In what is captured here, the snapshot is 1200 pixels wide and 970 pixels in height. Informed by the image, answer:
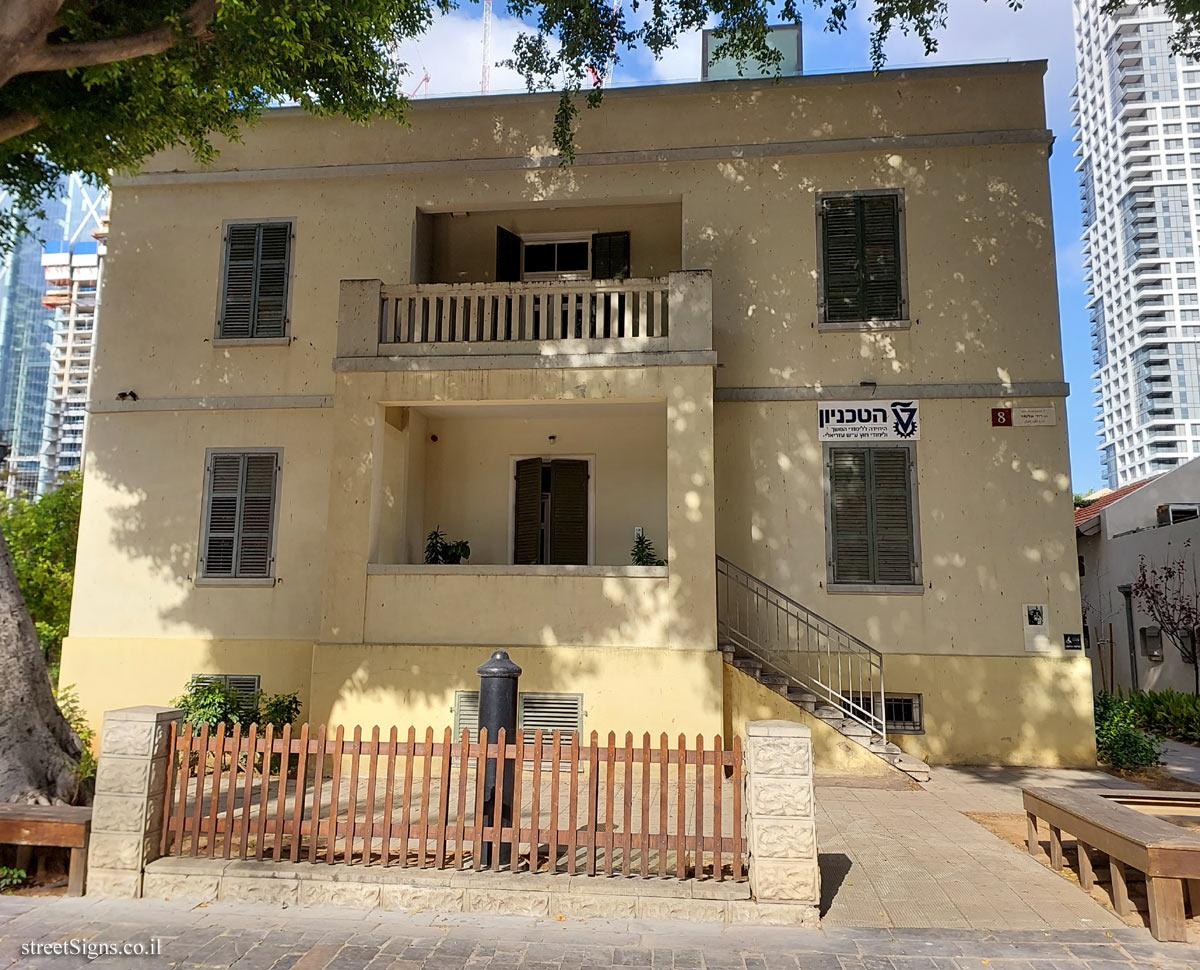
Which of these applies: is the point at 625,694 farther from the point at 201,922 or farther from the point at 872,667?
the point at 201,922

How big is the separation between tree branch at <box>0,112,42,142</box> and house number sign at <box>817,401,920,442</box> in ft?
32.8

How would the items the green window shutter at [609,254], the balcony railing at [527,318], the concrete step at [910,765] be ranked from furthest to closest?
the green window shutter at [609,254], the balcony railing at [527,318], the concrete step at [910,765]

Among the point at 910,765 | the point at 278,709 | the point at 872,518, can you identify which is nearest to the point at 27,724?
the point at 278,709

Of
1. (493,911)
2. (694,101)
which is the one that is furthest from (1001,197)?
(493,911)

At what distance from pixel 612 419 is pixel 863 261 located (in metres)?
4.29

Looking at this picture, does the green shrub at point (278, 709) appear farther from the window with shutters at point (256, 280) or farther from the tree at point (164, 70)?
the window with shutters at point (256, 280)

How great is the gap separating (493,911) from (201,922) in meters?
1.83

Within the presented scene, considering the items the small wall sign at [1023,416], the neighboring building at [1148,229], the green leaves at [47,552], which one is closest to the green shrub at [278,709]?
the green leaves at [47,552]

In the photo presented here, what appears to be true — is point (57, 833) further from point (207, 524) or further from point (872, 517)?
point (872, 517)

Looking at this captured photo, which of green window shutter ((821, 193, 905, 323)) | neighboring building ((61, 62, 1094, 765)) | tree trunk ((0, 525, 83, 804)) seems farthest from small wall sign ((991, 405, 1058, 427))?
tree trunk ((0, 525, 83, 804))

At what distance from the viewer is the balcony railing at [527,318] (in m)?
11.2

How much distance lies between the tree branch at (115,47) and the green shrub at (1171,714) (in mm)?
16590

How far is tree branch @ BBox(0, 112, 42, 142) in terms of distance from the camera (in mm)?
9078

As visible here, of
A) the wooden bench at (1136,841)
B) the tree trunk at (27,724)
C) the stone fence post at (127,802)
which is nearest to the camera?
the wooden bench at (1136,841)
